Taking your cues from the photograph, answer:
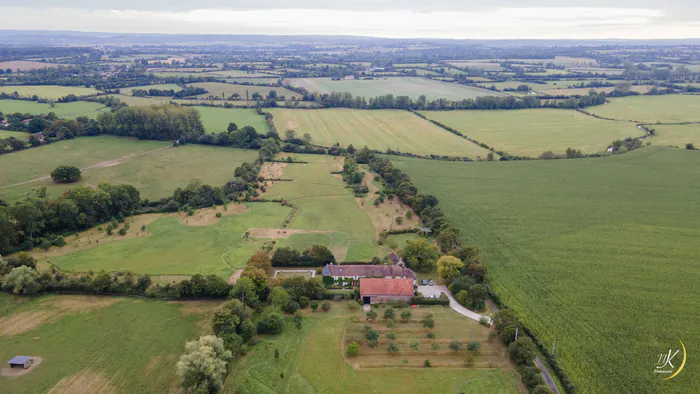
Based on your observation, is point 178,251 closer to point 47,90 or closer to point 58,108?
point 58,108

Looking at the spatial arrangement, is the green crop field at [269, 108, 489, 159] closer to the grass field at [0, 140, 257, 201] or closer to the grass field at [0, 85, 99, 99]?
the grass field at [0, 140, 257, 201]

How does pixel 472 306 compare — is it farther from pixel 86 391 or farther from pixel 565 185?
pixel 565 185

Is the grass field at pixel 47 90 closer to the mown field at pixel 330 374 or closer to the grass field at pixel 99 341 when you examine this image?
the grass field at pixel 99 341

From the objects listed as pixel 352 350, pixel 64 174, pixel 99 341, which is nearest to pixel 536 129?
pixel 352 350

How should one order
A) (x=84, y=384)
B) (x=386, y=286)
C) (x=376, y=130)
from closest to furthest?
(x=84, y=384) → (x=386, y=286) → (x=376, y=130)

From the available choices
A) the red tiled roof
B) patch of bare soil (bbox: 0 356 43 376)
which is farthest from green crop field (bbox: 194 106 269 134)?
patch of bare soil (bbox: 0 356 43 376)

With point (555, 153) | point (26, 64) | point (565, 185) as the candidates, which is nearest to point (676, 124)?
point (555, 153)

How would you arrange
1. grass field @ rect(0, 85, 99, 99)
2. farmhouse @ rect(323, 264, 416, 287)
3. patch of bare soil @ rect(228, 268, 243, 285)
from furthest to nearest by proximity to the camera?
grass field @ rect(0, 85, 99, 99) < farmhouse @ rect(323, 264, 416, 287) < patch of bare soil @ rect(228, 268, 243, 285)
